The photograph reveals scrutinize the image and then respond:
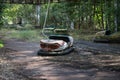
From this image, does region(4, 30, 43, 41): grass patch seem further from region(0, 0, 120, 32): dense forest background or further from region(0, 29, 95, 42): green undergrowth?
region(0, 0, 120, 32): dense forest background

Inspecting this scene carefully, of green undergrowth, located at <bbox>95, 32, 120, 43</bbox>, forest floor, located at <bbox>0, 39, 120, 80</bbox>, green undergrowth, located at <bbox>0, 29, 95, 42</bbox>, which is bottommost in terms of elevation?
green undergrowth, located at <bbox>0, 29, 95, 42</bbox>

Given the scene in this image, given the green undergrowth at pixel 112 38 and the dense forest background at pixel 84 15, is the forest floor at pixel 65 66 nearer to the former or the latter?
the green undergrowth at pixel 112 38

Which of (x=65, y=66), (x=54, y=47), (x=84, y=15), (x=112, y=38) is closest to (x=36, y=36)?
(x=112, y=38)

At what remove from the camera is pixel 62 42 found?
52.5 feet

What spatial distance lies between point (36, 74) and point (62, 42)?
204 inches

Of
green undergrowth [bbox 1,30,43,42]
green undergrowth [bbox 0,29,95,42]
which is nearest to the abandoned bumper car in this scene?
green undergrowth [bbox 0,29,95,42]

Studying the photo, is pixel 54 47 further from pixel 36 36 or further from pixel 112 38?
pixel 36 36

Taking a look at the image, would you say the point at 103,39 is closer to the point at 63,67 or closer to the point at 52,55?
the point at 52,55

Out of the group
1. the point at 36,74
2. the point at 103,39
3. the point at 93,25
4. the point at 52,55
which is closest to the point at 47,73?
the point at 36,74

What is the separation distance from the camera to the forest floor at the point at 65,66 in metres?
10.5

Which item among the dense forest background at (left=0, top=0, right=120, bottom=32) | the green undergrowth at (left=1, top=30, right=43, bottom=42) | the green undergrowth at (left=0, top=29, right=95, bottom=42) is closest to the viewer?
the green undergrowth at (left=0, top=29, right=95, bottom=42)

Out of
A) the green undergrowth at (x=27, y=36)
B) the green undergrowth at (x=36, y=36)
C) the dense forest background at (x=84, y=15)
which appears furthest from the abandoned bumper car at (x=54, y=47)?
the green undergrowth at (x=27, y=36)

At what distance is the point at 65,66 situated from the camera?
1270cm

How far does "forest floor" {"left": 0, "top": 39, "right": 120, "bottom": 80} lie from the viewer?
34.4 feet
